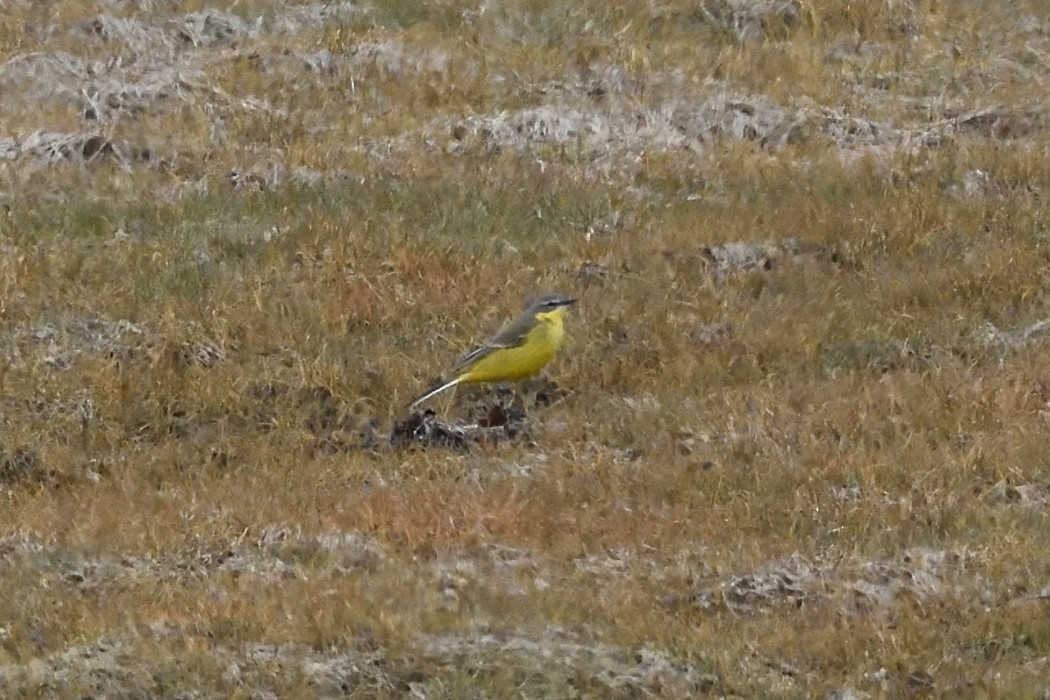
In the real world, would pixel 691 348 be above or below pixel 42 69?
below

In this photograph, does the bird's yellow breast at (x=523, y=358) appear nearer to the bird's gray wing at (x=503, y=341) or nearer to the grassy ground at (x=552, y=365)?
the bird's gray wing at (x=503, y=341)

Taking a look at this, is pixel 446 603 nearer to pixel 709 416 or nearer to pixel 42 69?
pixel 709 416

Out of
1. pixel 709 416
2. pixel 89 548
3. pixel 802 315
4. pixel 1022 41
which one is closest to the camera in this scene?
pixel 89 548

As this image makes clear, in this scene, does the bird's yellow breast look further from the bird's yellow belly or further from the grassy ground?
the grassy ground

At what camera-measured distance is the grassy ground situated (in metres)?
9.94

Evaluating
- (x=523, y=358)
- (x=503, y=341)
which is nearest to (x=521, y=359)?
(x=523, y=358)

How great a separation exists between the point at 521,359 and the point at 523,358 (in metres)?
0.02

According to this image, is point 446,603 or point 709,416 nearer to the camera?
point 446,603

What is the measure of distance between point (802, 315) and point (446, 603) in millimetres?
5762

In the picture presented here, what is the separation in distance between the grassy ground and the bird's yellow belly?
29cm

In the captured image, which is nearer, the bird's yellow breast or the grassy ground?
the grassy ground

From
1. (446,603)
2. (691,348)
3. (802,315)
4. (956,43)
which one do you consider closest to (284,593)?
(446,603)

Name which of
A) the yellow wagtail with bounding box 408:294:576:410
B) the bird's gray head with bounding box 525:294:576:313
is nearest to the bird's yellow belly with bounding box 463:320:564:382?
the yellow wagtail with bounding box 408:294:576:410

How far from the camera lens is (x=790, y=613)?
10.2 meters
